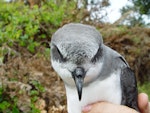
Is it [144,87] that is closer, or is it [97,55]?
[97,55]

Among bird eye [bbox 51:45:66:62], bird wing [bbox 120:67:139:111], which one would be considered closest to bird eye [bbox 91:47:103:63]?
bird eye [bbox 51:45:66:62]

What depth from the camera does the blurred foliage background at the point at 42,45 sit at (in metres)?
4.26

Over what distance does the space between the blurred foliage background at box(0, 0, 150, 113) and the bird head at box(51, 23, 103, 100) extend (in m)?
1.63

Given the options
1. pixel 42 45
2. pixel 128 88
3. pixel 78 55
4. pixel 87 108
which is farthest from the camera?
pixel 42 45

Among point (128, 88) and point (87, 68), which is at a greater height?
point (87, 68)

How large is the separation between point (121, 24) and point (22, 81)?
11.7 feet

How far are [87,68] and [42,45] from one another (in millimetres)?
3835

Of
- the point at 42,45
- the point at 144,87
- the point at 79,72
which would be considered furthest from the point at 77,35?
the point at 144,87

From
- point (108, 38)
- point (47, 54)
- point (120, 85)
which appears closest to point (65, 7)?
point (108, 38)

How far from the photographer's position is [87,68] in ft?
8.19

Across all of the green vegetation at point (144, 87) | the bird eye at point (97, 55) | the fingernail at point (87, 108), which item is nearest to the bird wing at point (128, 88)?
the fingernail at point (87, 108)

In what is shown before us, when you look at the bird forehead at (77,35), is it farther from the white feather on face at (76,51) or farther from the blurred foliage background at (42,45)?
the blurred foliage background at (42,45)

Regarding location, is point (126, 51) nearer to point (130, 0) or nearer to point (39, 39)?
point (39, 39)

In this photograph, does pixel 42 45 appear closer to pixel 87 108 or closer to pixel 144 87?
pixel 144 87
